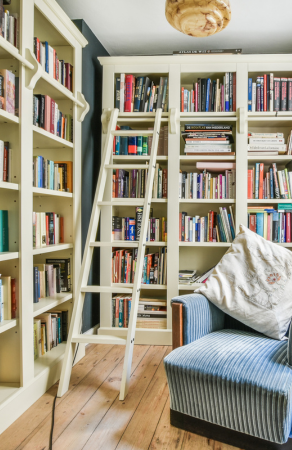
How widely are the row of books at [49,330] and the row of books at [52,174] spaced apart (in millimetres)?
839

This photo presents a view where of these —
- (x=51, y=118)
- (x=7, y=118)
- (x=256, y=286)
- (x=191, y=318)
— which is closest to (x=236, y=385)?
(x=191, y=318)

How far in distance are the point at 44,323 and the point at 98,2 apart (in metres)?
2.18

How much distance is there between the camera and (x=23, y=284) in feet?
6.09

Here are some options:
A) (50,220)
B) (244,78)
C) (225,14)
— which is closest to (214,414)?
(50,220)

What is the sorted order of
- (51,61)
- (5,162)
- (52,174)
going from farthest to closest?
(52,174) < (51,61) < (5,162)

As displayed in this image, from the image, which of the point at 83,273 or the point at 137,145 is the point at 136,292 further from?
the point at 137,145

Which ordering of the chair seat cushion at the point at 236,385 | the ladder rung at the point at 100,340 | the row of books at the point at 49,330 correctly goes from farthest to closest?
the row of books at the point at 49,330, the ladder rung at the point at 100,340, the chair seat cushion at the point at 236,385

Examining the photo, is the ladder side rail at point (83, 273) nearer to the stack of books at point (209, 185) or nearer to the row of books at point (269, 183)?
the stack of books at point (209, 185)

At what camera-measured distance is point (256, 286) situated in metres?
1.95

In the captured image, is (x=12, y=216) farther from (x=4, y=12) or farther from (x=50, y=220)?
(x=4, y=12)

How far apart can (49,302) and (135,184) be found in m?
1.17

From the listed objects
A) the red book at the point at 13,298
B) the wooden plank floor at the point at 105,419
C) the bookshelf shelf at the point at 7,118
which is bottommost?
the wooden plank floor at the point at 105,419

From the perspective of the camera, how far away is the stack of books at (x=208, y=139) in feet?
9.21

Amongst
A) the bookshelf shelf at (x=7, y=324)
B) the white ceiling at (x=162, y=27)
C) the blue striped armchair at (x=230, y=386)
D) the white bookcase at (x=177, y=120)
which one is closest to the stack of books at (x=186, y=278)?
the white bookcase at (x=177, y=120)
